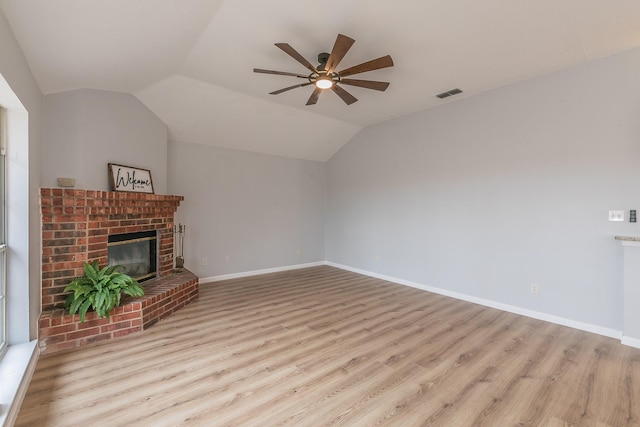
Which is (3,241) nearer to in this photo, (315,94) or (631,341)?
(315,94)

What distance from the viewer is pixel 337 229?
20.2 feet

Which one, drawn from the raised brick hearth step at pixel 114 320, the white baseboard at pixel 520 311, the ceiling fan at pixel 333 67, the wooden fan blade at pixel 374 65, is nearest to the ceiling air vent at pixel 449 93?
the ceiling fan at pixel 333 67

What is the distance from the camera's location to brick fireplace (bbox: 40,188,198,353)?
100.0 inches

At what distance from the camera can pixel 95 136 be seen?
10.4ft

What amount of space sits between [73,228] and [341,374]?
2.81 metres

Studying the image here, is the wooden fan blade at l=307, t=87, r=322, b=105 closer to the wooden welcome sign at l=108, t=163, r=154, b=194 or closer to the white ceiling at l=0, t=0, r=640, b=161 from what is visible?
the white ceiling at l=0, t=0, r=640, b=161

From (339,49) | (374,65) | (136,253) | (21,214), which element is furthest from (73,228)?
(374,65)

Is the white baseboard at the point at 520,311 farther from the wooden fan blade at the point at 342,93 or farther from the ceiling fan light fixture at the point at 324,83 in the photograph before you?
the ceiling fan light fixture at the point at 324,83

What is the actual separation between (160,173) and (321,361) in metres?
3.27

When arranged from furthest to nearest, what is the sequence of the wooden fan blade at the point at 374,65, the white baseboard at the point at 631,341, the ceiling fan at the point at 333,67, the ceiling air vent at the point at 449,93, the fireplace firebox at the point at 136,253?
the ceiling air vent at the point at 449,93 → the fireplace firebox at the point at 136,253 → the white baseboard at the point at 631,341 → the wooden fan blade at the point at 374,65 → the ceiling fan at the point at 333,67

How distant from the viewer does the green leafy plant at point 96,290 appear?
8.42ft

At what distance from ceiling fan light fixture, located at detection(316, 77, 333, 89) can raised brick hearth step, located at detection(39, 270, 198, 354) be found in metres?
2.81

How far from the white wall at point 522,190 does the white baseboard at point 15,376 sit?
4455 millimetres

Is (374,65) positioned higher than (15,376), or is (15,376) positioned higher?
(374,65)
